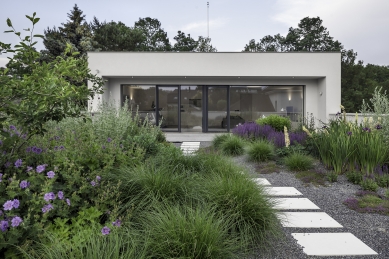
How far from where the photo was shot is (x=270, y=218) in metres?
2.39

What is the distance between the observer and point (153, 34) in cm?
3338

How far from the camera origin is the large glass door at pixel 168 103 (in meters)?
12.3

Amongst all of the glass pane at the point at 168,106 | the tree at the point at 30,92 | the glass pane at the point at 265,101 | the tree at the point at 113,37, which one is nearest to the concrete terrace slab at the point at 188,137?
the glass pane at the point at 168,106

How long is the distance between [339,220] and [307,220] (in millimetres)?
340

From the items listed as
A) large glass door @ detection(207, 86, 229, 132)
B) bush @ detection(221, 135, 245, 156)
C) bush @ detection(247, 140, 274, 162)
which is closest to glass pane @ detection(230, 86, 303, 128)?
large glass door @ detection(207, 86, 229, 132)

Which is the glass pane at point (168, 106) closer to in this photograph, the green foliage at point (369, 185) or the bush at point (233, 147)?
the bush at point (233, 147)

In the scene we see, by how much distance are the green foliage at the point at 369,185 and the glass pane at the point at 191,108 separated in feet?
28.8

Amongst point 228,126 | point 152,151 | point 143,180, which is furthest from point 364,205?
point 228,126

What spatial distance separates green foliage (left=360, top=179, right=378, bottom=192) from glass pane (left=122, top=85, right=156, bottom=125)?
9.42 m

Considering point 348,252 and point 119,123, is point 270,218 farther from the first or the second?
point 119,123

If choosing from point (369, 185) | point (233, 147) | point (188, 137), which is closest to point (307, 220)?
point (369, 185)

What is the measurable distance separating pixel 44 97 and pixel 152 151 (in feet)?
9.37

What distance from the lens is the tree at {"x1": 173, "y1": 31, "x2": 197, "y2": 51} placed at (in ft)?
106

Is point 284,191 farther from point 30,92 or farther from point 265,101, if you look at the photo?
point 265,101
